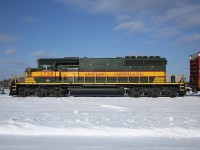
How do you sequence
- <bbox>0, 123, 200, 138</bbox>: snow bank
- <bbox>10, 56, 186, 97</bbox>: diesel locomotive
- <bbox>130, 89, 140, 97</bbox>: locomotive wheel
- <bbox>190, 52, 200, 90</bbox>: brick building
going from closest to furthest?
<bbox>0, 123, 200, 138</bbox>: snow bank → <bbox>130, 89, 140, 97</bbox>: locomotive wheel → <bbox>10, 56, 186, 97</bbox>: diesel locomotive → <bbox>190, 52, 200, 90</bbox>: brick building

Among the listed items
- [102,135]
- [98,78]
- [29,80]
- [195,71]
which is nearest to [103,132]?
[102,135]

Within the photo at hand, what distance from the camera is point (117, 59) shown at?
810 inches

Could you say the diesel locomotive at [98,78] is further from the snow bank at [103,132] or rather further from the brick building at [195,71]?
the snow bank at [103,132]

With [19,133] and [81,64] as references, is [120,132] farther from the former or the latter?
[81,64]

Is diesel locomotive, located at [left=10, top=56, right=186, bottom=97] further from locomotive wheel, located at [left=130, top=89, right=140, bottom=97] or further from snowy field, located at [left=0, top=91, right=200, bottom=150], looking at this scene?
snowy field, located at [left=0, top=91, right=200, bottom=150]

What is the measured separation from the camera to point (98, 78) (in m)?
20.6

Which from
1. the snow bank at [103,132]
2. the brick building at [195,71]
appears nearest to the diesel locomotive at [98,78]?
the brick building at [195,71]

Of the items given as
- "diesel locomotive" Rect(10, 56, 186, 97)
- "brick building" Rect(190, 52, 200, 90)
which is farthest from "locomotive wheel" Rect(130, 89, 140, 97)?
"brick building" Rect(190, 52, 200, 90)

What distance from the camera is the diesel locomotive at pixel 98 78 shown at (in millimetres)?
19906

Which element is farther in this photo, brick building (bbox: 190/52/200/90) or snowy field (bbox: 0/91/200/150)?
brick building (bbox: 190/52/200/90)

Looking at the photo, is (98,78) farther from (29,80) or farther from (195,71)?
(195,71)

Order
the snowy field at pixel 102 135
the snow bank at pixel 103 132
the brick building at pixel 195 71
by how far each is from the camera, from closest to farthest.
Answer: the snowy field at pixel 102 135, the snow bank at pixel 103 132, the brick building at pixel 195 71

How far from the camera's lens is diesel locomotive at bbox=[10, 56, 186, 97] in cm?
1991

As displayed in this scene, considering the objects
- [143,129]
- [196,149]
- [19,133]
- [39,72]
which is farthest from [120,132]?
[39,72]
